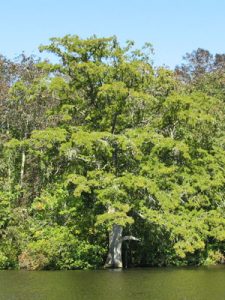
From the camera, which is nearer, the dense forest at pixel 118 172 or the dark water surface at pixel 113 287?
the dark water surface at pixel 113 287

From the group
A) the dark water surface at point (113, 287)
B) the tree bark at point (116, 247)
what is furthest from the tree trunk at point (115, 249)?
the dark water surface at point (113, 287)

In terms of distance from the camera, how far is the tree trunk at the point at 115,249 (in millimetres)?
28500

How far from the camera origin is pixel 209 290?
17.3 metres

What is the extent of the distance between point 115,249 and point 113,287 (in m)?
10.3

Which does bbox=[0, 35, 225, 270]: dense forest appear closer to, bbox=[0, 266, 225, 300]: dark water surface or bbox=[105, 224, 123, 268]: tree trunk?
bbox=[105, 224, 123, 268]: tree trunk

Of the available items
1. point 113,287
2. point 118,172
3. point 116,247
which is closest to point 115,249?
point 116,247

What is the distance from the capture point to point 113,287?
18.4 meters

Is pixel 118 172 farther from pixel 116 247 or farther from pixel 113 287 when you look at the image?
pixel 113 287

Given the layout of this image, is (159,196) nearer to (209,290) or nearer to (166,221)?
(166,221)

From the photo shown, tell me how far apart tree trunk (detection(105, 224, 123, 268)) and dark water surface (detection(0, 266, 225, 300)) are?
14.8ft

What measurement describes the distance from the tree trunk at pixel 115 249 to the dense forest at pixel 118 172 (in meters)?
0.06

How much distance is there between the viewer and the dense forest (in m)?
27.4

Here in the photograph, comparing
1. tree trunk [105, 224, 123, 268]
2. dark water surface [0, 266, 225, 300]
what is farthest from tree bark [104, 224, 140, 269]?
dark water surface [0, 266, 225, 300]

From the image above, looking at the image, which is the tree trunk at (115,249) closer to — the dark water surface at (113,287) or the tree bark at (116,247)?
the tree bark at (116,247)
